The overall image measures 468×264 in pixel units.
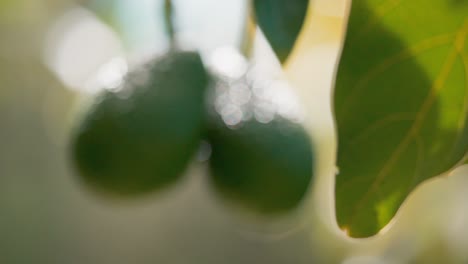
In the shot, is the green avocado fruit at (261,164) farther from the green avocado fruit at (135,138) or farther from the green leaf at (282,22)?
the green leaf at (282,22)

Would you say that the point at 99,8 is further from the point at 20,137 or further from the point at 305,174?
the point at 20,137

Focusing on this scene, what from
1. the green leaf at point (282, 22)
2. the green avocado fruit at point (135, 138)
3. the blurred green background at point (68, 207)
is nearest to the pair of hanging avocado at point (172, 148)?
the green avocado fruit at point (135, 138)

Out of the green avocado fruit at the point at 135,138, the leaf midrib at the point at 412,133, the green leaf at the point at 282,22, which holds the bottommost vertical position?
the leaf midrib at the point at 412,133

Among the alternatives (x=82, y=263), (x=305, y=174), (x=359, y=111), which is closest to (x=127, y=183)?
(x=305, y=174)

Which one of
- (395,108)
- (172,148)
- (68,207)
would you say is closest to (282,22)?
(395,108)

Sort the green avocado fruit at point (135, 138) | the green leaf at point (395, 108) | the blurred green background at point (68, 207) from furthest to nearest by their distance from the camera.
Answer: the blurred green background at point (68, 207), the green avocado fruit at point (135, 138), the green leaf at point (395, 108)

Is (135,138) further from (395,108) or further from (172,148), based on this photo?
(395,108)
